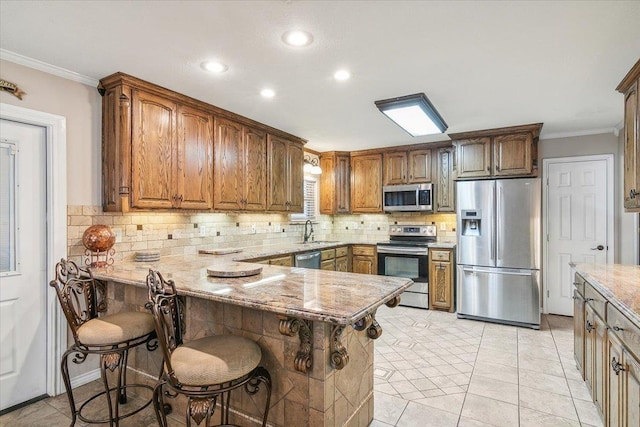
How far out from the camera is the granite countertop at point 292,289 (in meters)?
1.52

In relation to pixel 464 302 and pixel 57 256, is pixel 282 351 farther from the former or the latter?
pixel 464 302

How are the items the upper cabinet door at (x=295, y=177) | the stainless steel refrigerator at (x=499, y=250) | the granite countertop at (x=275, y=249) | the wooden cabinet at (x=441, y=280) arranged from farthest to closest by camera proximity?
the wooden cabinet at (x=441, y=280) < the upper cabinet door at (x=295, y=177) < the stainless steel refrigerator at (x=499, y=250) < the granite countertop at (x=275, y=249)

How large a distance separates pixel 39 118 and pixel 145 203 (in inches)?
35.6

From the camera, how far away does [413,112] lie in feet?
11.0

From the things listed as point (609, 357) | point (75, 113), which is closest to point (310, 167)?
point (75, 113)

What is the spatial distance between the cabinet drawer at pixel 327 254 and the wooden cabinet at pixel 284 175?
0.68 meters

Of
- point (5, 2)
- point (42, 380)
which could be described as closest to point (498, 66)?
point (5, 2)

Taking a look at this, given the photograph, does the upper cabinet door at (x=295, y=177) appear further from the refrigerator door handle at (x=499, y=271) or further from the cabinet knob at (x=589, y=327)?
the cabinet knob at (x=589, y=327)

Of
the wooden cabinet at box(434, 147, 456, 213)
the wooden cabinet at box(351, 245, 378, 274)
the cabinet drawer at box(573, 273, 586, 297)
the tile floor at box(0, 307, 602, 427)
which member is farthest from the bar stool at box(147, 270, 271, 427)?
the wooden cabinet at box(434, 147, 456, 213)

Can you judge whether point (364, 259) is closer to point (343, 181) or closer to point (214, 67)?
point (343, 181)

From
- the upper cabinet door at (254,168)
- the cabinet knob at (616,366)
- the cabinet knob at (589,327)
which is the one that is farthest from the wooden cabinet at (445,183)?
the cabinet knob at (616,366)

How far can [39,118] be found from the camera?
2496mm

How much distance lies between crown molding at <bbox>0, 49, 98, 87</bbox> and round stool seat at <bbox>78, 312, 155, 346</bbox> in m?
1.83

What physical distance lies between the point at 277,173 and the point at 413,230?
244cm
